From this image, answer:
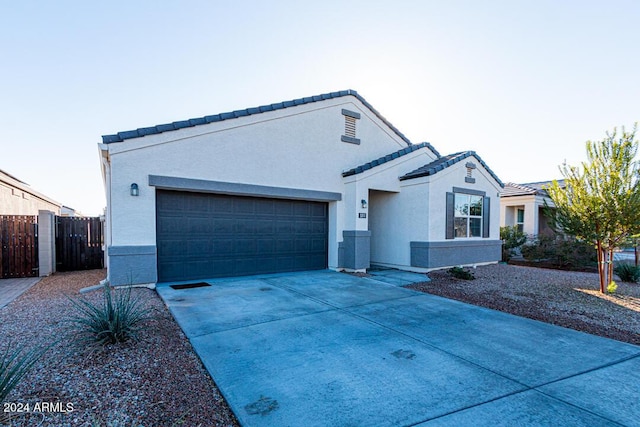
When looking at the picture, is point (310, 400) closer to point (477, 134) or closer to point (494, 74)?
point (494, 74)

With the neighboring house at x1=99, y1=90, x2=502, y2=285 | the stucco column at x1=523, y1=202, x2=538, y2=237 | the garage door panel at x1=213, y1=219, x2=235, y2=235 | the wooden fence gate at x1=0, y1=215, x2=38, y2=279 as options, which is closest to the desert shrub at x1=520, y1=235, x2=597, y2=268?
the neighboring house at x1=99, y1=90, x2=502, y2=285

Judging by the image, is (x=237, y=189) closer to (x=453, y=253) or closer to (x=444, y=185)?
(x=444, y=185)

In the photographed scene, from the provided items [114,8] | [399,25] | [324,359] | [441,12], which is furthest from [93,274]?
[441,12]

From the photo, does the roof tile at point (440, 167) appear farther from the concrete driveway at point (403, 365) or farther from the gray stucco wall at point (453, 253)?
the concrete driveway at point (403, 365)

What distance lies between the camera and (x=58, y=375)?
3.34 meters

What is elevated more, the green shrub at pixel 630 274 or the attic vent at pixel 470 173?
the attic vent at pixel 470 173

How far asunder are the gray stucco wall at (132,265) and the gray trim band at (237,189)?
1.74 metres

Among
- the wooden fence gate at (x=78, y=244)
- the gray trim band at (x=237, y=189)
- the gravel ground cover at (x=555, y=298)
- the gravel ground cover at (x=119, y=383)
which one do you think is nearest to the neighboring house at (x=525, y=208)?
the gravel ground cover at (x=555, y=298)

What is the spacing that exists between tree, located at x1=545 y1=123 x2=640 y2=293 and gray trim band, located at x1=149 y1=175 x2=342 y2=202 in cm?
688

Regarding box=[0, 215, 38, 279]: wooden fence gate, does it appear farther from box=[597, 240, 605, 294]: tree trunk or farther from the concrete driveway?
box=[597, 240, 605, 294]: tree trunk

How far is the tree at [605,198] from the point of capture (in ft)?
25.4

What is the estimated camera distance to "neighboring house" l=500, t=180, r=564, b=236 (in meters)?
18.2

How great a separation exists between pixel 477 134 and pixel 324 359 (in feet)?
48.0

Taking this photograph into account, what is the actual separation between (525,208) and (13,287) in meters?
23.3
